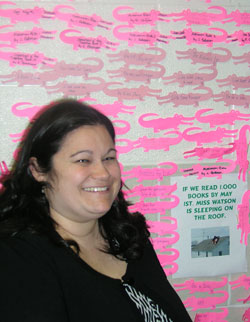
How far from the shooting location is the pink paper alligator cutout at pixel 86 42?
1.29 metres

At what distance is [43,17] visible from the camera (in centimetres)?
127

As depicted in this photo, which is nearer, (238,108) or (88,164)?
(88,164)

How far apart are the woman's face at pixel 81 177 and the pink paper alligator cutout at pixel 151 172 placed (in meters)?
0.39

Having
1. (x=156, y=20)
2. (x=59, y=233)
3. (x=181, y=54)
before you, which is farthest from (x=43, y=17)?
(x=59, y=233)

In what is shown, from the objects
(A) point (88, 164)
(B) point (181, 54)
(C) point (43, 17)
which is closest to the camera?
(A) point (88, 164)

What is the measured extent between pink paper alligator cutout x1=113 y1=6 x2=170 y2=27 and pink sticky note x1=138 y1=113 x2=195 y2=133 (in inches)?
14.6

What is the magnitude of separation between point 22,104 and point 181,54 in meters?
0.68

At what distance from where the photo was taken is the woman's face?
929 mm

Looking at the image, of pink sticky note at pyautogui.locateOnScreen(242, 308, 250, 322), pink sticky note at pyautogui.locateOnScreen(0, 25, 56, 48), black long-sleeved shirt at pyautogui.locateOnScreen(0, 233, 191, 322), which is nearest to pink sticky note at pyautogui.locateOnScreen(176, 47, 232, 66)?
pink sticky note at pyautogui.locateOnScreen(0, 25, 56, 48)

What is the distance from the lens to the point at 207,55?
4.62ft

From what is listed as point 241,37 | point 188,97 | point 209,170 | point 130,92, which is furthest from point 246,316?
point 241,37

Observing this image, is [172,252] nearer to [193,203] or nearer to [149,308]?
[193,203]

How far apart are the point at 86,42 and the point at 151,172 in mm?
588

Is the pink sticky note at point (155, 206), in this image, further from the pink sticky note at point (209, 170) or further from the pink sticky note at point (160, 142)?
the pink sticky note at point (160, 142)
